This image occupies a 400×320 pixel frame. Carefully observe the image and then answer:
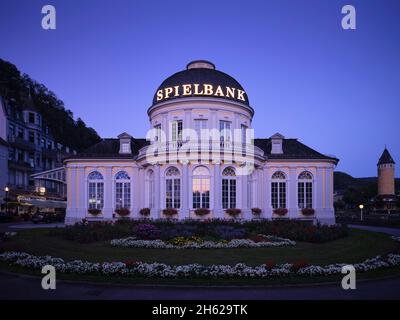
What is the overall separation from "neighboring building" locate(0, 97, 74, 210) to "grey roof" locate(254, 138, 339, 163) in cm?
3321

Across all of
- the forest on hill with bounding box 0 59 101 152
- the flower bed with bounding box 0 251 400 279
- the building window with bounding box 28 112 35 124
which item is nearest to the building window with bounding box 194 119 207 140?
the flower bed with bounding box 0 251 400 279

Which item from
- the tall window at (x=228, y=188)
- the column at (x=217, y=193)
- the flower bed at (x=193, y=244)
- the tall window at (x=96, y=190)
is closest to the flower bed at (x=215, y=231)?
the flower bed at (x=193, y=244)

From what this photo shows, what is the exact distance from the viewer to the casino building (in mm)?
32656

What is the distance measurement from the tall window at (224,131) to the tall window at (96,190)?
14200 mm

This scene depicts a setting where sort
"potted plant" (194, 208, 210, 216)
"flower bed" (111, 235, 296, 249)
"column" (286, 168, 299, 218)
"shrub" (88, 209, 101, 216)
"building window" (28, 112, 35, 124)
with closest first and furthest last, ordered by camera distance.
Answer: "flower bed" (111, 235, 296, 249), "potted plant" (194, 208, 210, 216), "shrub" (88, 209, 101, 216), "column" (286, 168, 299, 218), "building window" (28, 112, 35, 124)

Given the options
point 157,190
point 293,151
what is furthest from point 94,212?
point 293,151

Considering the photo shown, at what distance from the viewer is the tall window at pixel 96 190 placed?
37.9m

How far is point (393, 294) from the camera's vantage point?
11.2 metres

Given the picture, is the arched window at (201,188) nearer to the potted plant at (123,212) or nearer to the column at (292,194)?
the potted plant at (123,212)

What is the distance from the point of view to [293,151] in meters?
39.3

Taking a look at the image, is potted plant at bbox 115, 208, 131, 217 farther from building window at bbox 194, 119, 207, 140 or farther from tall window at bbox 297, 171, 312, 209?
tall window at bbox 297, 171, 312, 209

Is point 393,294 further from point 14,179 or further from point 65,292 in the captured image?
point 14,179
